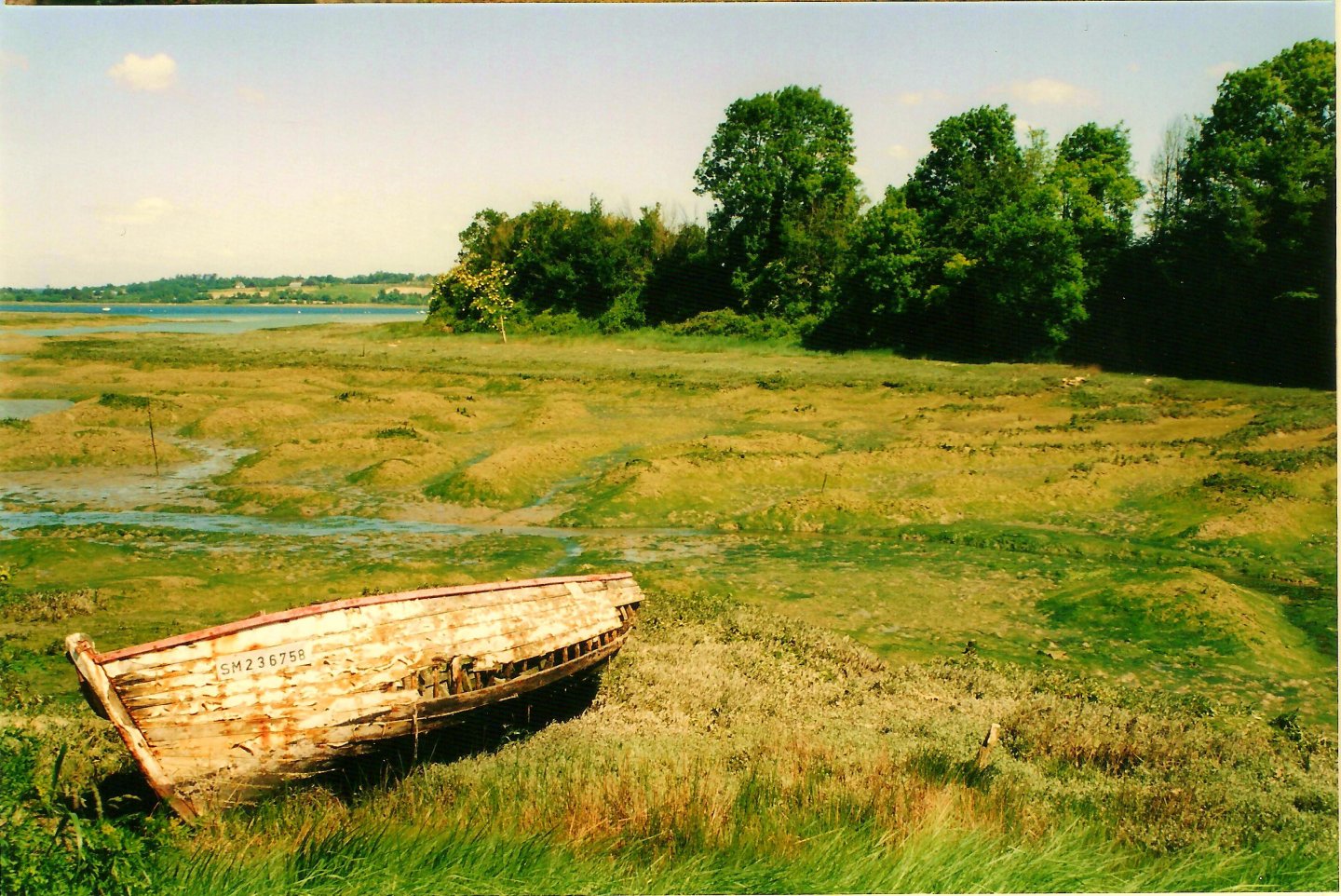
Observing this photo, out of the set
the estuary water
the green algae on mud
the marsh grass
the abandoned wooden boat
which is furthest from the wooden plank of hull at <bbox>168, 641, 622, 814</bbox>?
the estuary water

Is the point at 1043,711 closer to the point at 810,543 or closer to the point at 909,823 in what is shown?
the point at 909,823

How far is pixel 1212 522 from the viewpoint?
10.6 meters

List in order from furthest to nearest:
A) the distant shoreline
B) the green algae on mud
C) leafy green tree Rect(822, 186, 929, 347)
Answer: leafy green tree Rect(822, 186, 929, 347), the distant shoreline, the green algae on mud

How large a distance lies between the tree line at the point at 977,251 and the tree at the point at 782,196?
0.03 meters

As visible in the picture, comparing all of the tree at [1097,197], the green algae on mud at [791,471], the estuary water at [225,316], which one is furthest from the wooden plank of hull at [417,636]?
the tree at [1097,197]

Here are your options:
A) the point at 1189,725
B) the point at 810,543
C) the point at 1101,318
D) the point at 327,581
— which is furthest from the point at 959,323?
the point at 327,581

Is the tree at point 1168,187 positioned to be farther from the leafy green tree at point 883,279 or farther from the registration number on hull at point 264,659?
the registration number on hull at point 264,659

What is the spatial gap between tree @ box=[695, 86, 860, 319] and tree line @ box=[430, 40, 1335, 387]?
0.08 feet

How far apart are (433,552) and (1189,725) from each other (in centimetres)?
715

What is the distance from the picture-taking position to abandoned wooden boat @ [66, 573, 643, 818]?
555 cm

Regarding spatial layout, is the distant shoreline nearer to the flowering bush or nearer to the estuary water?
the estuary water

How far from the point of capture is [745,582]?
992 centimetres

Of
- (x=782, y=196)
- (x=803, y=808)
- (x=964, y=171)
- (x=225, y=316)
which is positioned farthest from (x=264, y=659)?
(x=964, y=171)

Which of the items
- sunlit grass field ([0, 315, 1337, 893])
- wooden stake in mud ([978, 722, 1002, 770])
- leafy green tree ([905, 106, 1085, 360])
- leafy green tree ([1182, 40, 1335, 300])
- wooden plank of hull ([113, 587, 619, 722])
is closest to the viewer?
wooden plank of hull ([113, 587, 619, 722])
